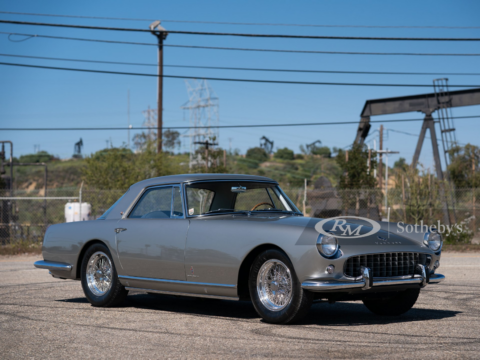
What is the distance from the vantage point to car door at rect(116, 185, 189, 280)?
257 inches

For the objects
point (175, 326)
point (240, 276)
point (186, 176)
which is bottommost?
point (175, 326)

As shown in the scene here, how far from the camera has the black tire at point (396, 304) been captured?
20.6 feet

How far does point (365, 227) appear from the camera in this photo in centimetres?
626

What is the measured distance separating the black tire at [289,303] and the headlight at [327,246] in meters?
0.33

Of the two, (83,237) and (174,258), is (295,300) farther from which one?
(83,237)

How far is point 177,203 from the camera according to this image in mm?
6883

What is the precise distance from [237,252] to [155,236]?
1.27m

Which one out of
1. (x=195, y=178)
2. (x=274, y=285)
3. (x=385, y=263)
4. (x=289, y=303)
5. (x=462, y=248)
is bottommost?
(x=462, y=248)

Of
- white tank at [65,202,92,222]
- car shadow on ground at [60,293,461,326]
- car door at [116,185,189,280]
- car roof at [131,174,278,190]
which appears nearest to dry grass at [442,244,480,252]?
white tank at [65,202,92,222]

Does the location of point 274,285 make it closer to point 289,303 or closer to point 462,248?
point 289,303

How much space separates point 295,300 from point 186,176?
7.46 feet

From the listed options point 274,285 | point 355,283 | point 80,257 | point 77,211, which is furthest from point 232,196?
point 77,211

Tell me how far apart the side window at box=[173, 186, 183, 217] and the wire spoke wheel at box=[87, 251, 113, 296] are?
118 centimetres

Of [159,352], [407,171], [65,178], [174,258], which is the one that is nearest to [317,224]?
[174,258]
